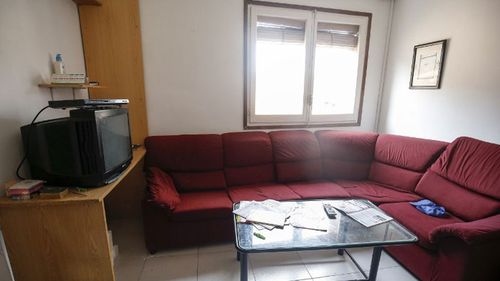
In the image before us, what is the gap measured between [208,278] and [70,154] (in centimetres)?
128

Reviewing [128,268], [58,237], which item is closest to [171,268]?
A: [128,268]

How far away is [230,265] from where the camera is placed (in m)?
1.89

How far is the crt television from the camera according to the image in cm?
140

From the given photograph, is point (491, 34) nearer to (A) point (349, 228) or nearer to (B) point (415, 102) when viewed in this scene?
(B) point (415, 102)

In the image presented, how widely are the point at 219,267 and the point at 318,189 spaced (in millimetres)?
1217

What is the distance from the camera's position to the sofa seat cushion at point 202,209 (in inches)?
77.3

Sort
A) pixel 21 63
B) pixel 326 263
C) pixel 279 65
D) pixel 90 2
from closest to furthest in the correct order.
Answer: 1. pixel 21 63
2. pixel 326 263
3. pixel 90 2
4. pixel 279 65

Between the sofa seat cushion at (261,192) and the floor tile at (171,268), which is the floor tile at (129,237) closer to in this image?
the floor tile at (171,268)

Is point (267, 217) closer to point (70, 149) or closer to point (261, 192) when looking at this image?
point (261, 192)

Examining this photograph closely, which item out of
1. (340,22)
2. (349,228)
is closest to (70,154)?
(349,228)

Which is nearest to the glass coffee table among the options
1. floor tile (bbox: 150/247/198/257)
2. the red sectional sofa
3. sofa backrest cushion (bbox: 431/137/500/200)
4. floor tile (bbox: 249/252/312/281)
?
the red sectional sofa

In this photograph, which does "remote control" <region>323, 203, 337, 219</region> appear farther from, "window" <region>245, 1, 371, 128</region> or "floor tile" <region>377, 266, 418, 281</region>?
"window" <region>245, 1, 371, 128</region>

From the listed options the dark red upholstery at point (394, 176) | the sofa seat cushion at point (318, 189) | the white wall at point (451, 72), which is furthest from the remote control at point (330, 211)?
the white wall at point (451, 72)

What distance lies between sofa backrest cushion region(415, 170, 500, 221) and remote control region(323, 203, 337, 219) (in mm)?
1088
